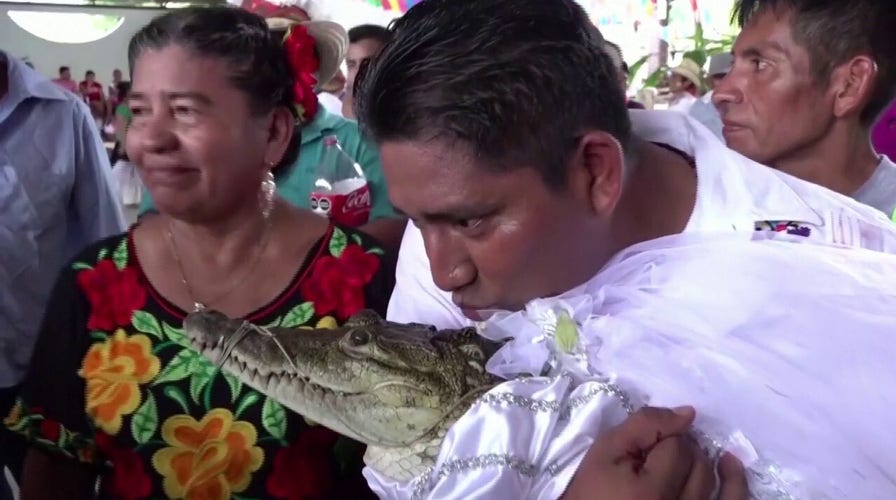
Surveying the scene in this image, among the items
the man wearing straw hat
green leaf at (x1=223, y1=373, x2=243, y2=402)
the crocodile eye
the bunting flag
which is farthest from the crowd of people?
the man wearing straw hat

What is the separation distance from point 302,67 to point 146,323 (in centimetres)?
55

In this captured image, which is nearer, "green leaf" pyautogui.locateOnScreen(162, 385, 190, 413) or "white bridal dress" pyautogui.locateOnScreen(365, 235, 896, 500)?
"white bridal dress" pyautogui.locateOnScreen(365, 235, 896, 500)

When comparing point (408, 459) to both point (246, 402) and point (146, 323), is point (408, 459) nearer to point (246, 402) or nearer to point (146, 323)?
point (246, 402)

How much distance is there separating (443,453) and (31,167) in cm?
189

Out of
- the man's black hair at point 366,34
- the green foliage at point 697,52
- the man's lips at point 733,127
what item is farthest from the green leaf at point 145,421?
the green foliage at point 697,52

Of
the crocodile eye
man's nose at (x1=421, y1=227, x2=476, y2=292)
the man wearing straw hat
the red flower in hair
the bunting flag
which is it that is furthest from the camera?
the man wearing straw hat

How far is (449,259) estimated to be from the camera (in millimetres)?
972

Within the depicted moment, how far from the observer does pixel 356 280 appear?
1.61 m

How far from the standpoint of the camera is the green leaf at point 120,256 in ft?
5.29

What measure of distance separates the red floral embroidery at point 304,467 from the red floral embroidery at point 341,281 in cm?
21

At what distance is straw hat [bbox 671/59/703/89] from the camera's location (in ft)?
21.9

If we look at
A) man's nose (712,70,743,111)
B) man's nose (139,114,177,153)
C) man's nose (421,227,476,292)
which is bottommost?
man's nose (712,70,743,111)

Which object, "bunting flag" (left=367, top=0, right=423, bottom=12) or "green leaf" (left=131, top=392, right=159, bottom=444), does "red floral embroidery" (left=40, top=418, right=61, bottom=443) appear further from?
"bunting flag" (left=367, top=0, right=423, bottom=12)

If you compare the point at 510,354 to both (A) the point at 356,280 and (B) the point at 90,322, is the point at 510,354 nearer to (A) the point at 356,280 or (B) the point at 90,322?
(A) the point at 356,280
